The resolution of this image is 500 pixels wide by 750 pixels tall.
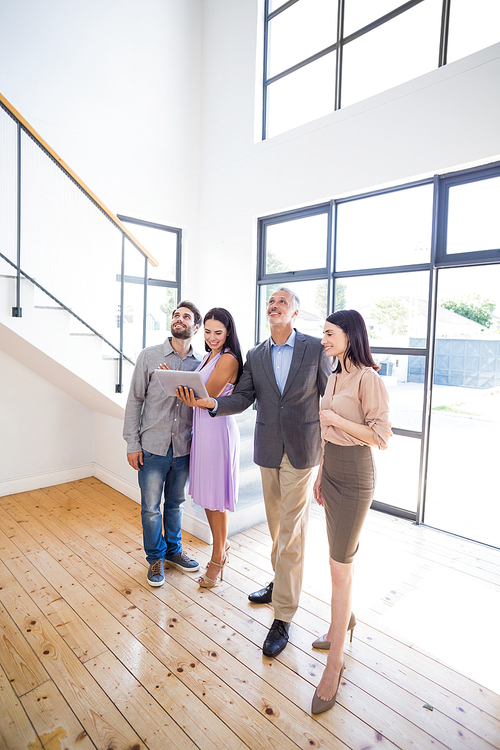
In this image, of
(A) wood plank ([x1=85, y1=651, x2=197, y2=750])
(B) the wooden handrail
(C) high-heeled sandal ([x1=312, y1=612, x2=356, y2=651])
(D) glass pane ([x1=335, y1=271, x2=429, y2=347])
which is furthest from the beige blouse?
(B) the wooden handrail

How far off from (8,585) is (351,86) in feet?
15.4

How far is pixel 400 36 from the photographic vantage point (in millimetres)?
3527

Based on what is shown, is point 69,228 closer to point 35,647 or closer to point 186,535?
point 186,535

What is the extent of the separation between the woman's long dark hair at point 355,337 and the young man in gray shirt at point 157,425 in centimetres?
103

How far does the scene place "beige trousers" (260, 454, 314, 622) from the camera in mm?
2025

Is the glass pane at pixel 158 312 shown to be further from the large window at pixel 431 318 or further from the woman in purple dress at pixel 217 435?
the woman in purple dress at pixel 217 435

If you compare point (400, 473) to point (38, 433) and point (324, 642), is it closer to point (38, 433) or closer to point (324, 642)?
point (324, 642)

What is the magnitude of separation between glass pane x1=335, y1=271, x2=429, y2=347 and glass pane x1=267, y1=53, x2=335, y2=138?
1732 mm

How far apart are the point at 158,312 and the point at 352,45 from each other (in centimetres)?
318

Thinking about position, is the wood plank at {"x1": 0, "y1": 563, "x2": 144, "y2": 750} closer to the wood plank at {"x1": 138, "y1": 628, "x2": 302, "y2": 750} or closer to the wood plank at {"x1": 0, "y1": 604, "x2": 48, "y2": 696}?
the wood plank at {"x1": 0, "y1": 604, "x2": 48, "y2": 696}

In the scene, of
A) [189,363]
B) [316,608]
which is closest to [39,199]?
[189,363]

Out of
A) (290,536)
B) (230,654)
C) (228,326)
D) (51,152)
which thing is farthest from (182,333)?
(230,654)

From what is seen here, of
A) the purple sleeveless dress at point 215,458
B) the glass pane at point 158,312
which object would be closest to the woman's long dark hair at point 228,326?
the purple sleeveless dress at point 215,458

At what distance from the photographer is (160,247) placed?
493cm
